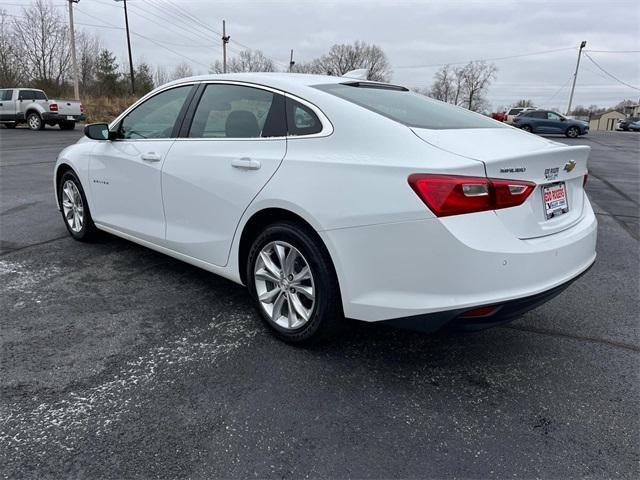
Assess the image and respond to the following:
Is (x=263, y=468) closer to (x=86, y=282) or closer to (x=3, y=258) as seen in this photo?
(x=86, y=282)

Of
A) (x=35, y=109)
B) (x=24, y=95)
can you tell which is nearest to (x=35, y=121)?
(x=35, y=109)

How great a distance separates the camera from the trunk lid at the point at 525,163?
232cm

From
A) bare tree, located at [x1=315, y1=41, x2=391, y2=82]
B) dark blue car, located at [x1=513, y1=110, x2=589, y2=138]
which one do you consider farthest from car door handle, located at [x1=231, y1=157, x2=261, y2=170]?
bare tree, located at [x1=315, y1=41, x2=391, y2=82]

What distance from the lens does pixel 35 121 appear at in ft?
76.6

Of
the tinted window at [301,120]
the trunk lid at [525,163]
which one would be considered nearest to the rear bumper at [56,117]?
the tinted window at [301,120]

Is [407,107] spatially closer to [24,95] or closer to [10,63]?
[24,95]

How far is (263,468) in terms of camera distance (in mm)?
2010

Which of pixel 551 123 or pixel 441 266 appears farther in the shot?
pixel 551 123

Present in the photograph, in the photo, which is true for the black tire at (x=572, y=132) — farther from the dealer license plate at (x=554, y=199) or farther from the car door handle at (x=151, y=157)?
the car door handle at (x=151, y=157)

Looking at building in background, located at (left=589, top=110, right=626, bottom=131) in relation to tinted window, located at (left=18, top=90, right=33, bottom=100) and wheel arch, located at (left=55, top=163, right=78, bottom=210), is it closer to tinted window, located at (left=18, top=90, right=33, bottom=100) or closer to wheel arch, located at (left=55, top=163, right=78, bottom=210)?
tinted window, located at (left=18, top=90, right=33, bottom=100)

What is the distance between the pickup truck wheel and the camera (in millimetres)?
23172

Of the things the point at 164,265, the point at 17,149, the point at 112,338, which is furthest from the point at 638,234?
the point at 17,149

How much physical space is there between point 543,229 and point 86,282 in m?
3.42

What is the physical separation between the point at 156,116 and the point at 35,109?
913 inches
